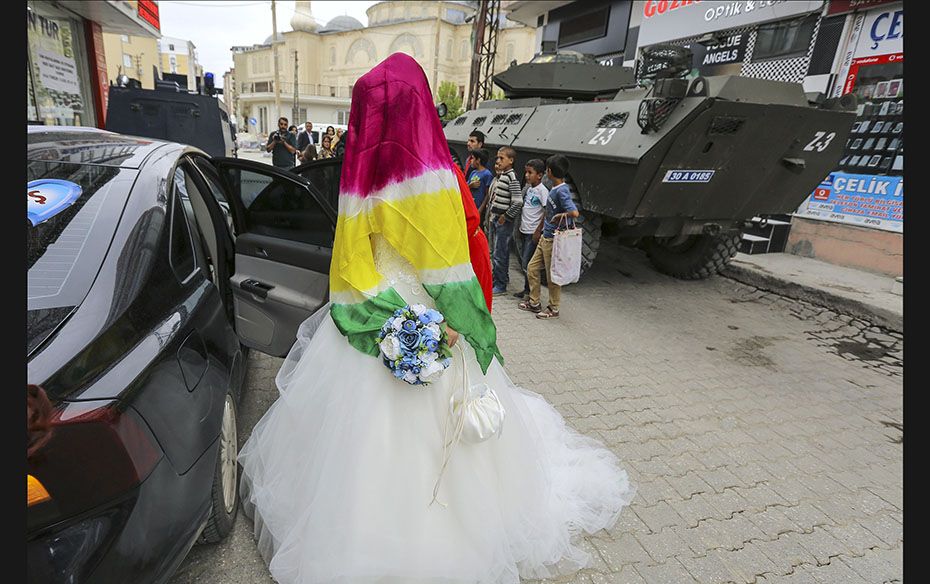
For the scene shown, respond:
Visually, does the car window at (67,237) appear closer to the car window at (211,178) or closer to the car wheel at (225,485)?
the car wheel at (225,485)

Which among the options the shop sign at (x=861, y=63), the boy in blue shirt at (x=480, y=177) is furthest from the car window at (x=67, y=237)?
the shop sign at (x=861, y=63)

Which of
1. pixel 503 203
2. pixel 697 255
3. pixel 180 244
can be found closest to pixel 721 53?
pixel 697 255

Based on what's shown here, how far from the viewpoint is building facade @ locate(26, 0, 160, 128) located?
8.98m

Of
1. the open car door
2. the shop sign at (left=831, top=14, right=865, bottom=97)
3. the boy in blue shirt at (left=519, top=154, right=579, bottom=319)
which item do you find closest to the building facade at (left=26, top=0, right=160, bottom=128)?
the open car door

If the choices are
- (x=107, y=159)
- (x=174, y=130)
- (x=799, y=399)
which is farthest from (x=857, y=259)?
(x=174, y=130)

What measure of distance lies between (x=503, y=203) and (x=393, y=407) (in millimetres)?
3989

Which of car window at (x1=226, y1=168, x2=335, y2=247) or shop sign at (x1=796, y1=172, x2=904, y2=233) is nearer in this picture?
car window at (x1=226, y1=168, x2=335, y2=247)

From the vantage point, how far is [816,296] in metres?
6.26

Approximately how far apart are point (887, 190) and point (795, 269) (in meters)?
1.66

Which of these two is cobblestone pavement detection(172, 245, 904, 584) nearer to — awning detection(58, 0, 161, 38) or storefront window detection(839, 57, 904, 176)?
storefront window detection(839, 57, 904, 176)

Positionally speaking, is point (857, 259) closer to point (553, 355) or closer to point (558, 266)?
point (558, 266)

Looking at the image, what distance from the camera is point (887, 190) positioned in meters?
7.29

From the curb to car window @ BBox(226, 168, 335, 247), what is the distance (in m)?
5.84

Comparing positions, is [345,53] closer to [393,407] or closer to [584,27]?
[584,27]
